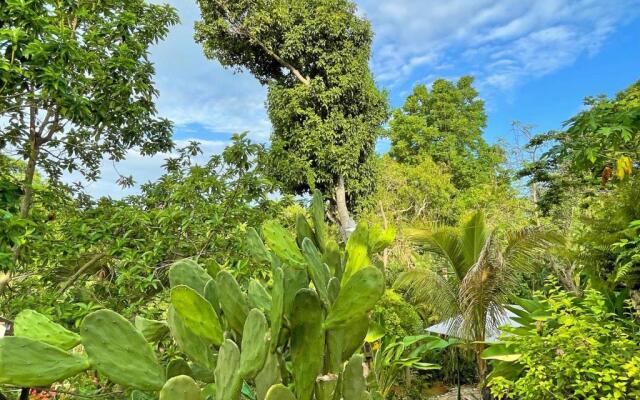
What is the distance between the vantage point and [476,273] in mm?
5418

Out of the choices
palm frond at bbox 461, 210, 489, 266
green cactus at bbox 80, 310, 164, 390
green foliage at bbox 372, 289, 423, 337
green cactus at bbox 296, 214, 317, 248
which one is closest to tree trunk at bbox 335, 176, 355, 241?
green foliage at bbox 372, 289, 423, 337

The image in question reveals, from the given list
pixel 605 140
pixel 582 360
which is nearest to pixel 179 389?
pixel 582 360

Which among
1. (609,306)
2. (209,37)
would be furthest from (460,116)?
(609,306)

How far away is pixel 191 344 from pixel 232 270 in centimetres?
175

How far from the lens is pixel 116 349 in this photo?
878mm

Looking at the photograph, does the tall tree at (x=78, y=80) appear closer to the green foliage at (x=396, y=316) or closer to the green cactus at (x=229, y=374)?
the green cactus at (x=229, y=374)

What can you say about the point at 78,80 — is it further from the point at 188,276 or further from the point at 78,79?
the point at 188,276

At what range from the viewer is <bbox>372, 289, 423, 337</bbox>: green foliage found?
5.79 meters

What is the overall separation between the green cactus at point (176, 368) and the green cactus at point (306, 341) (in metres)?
0.29

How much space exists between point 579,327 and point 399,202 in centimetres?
1123

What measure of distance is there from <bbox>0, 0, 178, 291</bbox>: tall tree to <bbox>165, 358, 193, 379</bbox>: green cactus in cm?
207

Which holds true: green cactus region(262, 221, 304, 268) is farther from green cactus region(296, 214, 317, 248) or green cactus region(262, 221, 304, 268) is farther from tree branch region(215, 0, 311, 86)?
tree branch region(215, 0, 311, 86)

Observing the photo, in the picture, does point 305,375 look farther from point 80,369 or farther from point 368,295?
point 80,369

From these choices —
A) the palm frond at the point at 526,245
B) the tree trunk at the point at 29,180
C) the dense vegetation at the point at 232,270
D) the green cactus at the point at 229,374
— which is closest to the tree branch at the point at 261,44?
the dense vegetation at the point at 232,270
